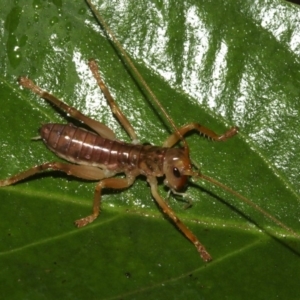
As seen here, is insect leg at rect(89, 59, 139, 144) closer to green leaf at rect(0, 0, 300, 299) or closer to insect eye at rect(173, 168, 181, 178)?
green leaf at rect(0, 0, 300, 299)

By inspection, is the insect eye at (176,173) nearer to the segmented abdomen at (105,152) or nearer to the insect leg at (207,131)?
the segmented abdomen at (105,152)

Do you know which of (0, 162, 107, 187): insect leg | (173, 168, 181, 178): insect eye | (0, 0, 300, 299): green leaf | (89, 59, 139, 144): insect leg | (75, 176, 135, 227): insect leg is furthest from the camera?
(173, 168, 181, 178): insect eye

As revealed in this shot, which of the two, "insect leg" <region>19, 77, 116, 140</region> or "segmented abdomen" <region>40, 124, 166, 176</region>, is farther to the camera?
"segmented abdomen" <region>40, 124, 166, 176</region>

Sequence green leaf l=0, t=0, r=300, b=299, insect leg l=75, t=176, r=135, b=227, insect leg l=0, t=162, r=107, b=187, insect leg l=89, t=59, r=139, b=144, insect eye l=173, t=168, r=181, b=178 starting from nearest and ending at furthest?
1. green leaf l=0, t=0, r=300, b=299
2. insect leg l=75, t=176, r=135, b=227
3. insect leg l=0, t=162, r=107, b=187
4. insect leg l=89, t=59, r=139, b=144
5. insect eye l=173, t=168, r=181, b=178

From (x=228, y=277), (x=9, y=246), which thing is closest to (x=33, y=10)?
(x=9, y=246)

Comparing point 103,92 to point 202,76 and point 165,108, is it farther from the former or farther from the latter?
point 202,76

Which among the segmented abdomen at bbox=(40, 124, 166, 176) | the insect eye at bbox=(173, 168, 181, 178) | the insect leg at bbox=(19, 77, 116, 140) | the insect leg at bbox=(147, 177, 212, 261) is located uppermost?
the insect leg at bbox=(19, 77, 116, 140)

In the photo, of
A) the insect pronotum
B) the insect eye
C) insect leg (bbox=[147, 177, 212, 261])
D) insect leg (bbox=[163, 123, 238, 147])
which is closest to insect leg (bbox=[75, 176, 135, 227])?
the insect pronotum
